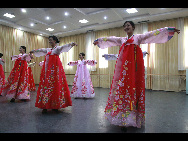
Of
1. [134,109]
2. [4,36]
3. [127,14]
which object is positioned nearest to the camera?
[134,109]

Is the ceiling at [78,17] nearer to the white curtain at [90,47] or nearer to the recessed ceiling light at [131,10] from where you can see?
the recessed ceiling light at [131,10]

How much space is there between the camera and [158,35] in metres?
1.81

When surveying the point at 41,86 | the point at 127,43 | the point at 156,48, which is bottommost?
the point at 41,86

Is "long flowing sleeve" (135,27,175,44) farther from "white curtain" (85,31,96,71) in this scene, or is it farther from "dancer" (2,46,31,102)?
"white curtain" (85,31,96,71)

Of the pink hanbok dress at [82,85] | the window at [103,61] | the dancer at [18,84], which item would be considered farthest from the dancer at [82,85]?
the window at [103,61]

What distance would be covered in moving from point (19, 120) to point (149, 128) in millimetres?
1904

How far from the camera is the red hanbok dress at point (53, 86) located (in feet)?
8.42

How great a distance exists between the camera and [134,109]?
1754mm

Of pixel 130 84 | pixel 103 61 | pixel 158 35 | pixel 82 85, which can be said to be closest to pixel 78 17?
pixel 103 61

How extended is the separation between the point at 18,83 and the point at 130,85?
313 centimetres

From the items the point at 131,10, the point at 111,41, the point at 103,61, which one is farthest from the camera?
the point at 103,61

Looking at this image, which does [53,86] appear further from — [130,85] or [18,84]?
[18,84]
